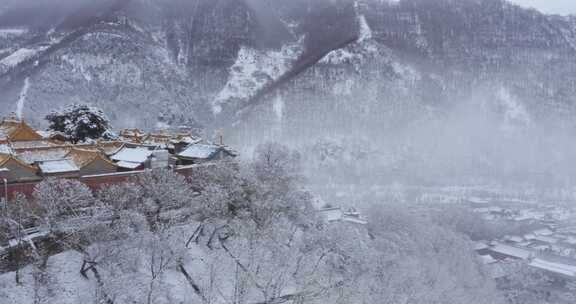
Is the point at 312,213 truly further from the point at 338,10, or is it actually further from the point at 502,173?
the point at 338,10

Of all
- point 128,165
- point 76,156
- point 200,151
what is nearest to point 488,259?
point 200,151

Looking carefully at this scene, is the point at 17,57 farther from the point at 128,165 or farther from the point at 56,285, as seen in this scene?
the point at 56,285

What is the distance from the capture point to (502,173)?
294 feet

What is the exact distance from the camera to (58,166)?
25.9m

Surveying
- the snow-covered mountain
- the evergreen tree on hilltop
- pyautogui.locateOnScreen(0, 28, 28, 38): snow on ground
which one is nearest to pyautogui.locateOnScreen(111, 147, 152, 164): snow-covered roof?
the evergreen tree on hilltop

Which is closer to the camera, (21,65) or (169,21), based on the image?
(21,65)

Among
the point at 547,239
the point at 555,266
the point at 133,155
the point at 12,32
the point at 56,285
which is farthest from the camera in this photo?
the point at 12,32

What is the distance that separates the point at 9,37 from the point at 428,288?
359ft

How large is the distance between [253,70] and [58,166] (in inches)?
3258

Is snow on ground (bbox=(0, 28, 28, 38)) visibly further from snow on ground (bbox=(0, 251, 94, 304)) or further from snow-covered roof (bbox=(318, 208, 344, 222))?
snow on ground (bbox=(0, 251, 94, 304))

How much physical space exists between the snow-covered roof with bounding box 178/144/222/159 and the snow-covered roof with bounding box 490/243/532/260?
33536 millimetres

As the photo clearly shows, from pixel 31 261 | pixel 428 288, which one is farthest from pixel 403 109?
pixel 31 261

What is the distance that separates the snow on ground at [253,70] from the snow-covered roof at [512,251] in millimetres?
64508

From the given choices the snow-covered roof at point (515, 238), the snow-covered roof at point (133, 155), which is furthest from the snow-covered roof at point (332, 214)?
the snow-covered roof at point (515, 238)
